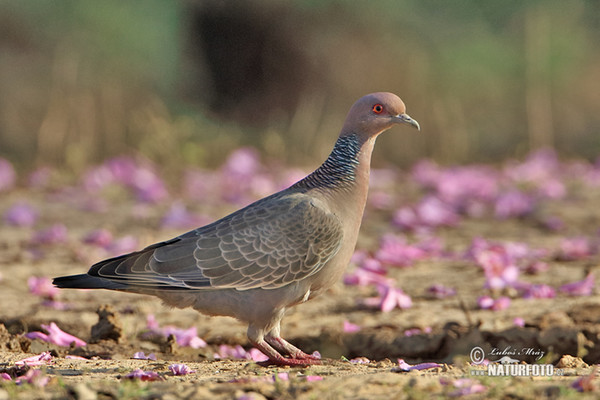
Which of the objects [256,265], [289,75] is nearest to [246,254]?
[256,265]

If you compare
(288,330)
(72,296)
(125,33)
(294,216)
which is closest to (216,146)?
(125,33)

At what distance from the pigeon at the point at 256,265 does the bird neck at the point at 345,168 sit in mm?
82

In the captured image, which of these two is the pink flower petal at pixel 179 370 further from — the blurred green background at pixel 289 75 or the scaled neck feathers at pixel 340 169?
the blurred green background at pixel 289 75

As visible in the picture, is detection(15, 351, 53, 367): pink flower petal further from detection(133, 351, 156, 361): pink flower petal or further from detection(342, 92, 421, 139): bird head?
detection(342, 92, 421, 139): bird head

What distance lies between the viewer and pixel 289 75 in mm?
15516

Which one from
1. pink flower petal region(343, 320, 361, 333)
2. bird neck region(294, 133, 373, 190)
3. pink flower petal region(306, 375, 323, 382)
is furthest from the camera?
pink flower petal region(343, 320, 361, 333)

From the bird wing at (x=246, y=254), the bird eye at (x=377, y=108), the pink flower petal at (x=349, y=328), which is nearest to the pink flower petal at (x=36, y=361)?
the bird wing at (x=246, y=254)

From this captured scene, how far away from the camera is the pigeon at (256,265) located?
435cm

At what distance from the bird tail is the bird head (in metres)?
1.47

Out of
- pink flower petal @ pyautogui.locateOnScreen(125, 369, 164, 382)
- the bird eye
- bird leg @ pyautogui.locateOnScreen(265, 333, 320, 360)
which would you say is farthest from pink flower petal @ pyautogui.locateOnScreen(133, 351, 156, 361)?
the bird eye

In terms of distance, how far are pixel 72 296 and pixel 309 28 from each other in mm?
10116

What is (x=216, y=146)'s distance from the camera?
12.2 metres

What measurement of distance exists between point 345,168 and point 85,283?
1.43 metres

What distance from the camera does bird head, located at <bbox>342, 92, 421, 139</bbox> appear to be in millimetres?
4746
